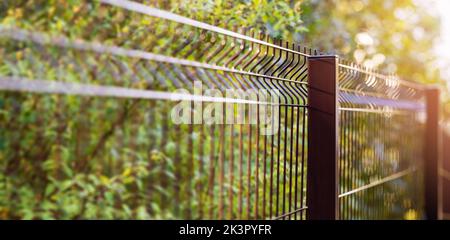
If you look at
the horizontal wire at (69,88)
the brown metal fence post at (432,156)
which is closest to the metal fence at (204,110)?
the horizontal wire at (69,88)

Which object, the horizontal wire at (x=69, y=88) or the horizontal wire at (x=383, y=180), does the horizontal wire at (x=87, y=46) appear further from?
the horizontal wire at (x=383, y=180)

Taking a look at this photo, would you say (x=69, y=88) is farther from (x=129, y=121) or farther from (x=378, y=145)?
(x=378, y=145)

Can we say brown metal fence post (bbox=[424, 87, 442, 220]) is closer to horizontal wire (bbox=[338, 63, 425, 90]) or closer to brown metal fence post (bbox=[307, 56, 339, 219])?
horizontal wire (bbox=[338, 63, 425, 90])

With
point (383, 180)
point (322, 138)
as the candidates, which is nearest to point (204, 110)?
point (322, 138)

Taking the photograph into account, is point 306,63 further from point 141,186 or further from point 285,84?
point 141,186

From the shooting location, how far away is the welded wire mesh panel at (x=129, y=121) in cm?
345

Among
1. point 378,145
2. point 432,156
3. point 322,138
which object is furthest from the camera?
point 432,156

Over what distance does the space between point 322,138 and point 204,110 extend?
1.04 meters

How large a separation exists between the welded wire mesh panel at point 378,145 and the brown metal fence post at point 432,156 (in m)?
0.12

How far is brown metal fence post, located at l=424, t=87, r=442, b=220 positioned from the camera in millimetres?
9023

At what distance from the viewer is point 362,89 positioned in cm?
590

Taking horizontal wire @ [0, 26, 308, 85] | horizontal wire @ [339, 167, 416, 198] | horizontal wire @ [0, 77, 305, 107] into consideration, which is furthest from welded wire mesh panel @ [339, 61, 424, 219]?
horizontal wire @ [0, 77, 305, 107]

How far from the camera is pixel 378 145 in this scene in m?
6.71

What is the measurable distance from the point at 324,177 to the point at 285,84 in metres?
0.85
